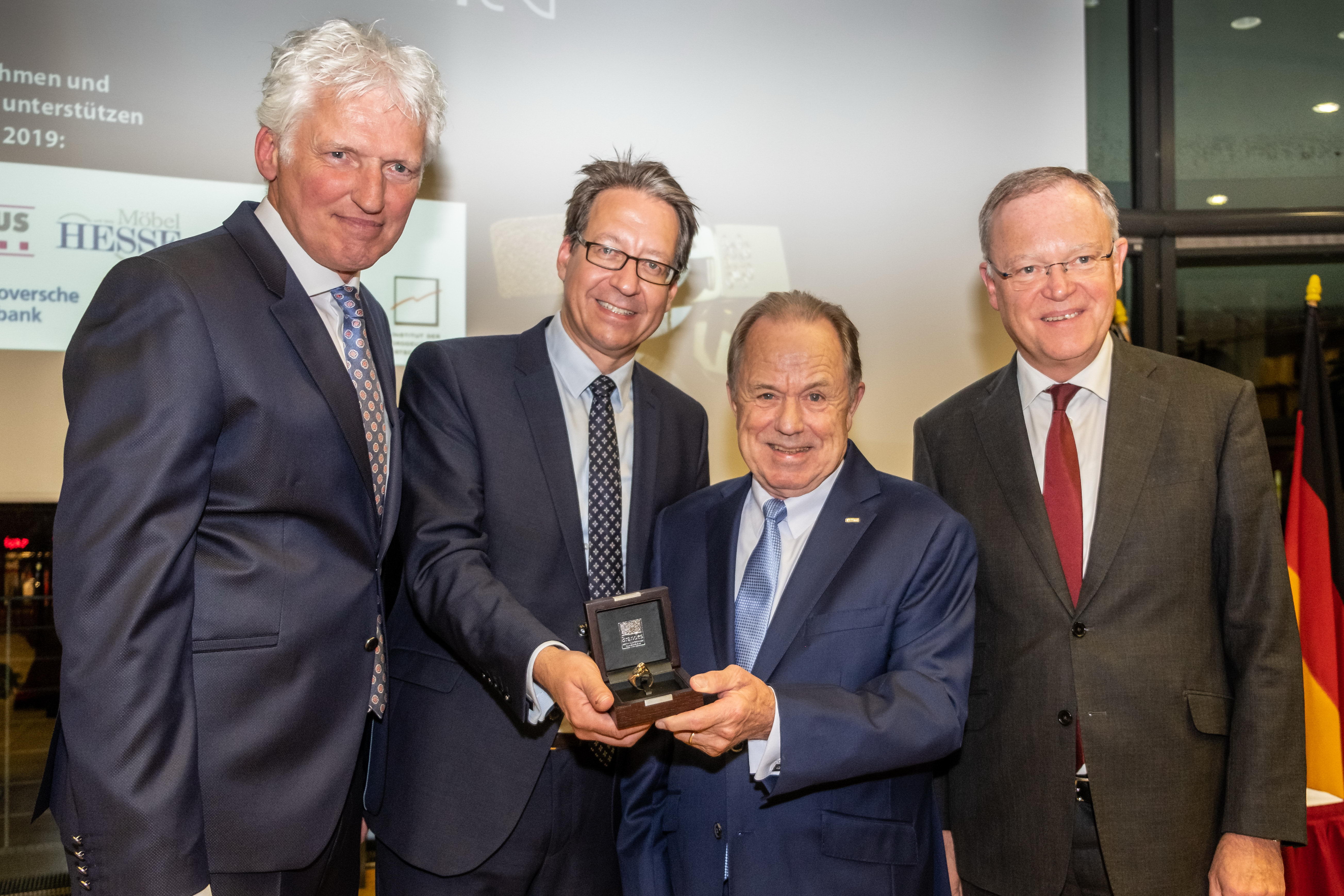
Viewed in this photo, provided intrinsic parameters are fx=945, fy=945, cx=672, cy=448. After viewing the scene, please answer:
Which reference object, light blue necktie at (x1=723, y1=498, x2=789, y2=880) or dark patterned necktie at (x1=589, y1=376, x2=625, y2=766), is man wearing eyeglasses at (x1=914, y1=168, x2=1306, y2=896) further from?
dark patterned necktie at (x1=589, y1=376, x2=625, y2=766)

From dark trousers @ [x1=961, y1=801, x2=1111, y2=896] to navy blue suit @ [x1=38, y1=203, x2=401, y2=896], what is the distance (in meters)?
1.58

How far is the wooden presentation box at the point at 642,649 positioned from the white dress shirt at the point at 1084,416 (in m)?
1.04

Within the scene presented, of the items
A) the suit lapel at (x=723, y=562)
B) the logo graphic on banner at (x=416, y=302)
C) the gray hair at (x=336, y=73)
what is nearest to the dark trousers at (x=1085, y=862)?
Answer: the suit lapel at (x=723, y=562)

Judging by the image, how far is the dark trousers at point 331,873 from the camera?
1735mm

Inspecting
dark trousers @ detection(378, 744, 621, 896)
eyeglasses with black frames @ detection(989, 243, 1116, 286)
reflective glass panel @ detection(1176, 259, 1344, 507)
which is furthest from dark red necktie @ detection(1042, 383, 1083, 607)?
reflective glass panel @ detection(1176, 259, 1344, 507)

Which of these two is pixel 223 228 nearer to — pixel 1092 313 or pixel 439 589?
pixel 439 589

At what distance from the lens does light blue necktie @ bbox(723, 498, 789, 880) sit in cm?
204

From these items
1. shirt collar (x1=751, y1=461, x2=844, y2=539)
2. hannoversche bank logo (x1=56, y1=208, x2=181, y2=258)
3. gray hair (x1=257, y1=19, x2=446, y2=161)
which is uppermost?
hannoversche bank logo (x1=56, y1=208, x2=181, y2=258)

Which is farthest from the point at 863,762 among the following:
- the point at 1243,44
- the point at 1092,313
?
the point at 1243,44

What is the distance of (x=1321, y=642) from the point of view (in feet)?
11.7

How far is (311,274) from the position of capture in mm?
1967

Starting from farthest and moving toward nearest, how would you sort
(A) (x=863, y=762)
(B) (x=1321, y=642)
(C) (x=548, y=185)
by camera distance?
(C) (x=548, y=185)
(B) (x=1321, y=642)
(A) (x=863, y=762)

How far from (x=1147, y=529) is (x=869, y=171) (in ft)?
8.69

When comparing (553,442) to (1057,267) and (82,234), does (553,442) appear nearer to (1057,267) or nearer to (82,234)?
(1057,267)
